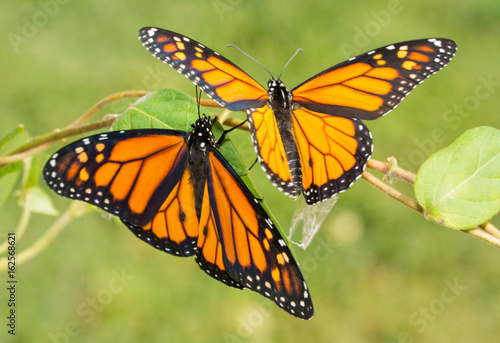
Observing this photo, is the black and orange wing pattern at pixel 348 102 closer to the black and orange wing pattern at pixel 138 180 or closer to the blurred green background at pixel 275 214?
the black and orange wing pattern at pixel 138 180

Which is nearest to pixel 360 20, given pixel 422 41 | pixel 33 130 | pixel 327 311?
pixel 327 311

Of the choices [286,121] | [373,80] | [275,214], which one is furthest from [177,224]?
[275,214]

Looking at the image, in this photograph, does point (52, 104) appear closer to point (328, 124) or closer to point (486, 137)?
point (328, 124)

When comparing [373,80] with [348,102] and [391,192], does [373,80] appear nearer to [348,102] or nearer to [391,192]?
[348,102]

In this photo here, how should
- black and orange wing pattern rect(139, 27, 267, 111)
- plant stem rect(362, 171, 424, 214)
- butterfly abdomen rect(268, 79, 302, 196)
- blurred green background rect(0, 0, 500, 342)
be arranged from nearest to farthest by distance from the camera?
plant stem rect(362, 171, 424, 214)
black and orange wing pattern rect(139, 27, 267, 111)
butterfly abdomen rect(268, 79, 302, 196)
blurred green background rect(0, 0, 500, 342)

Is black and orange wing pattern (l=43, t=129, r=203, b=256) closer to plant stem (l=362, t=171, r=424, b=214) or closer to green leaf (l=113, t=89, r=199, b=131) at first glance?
green leaf (l=113, t=89, r=199, b=131)

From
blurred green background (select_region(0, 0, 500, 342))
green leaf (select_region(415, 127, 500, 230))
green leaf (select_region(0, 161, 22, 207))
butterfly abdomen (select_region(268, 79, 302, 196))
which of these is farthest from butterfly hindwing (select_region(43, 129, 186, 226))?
blurred green background (select_region(0, 0, 500, 342))

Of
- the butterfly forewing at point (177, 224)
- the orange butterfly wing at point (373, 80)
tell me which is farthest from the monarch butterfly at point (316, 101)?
the butterfly forewing at point (177, 224)
